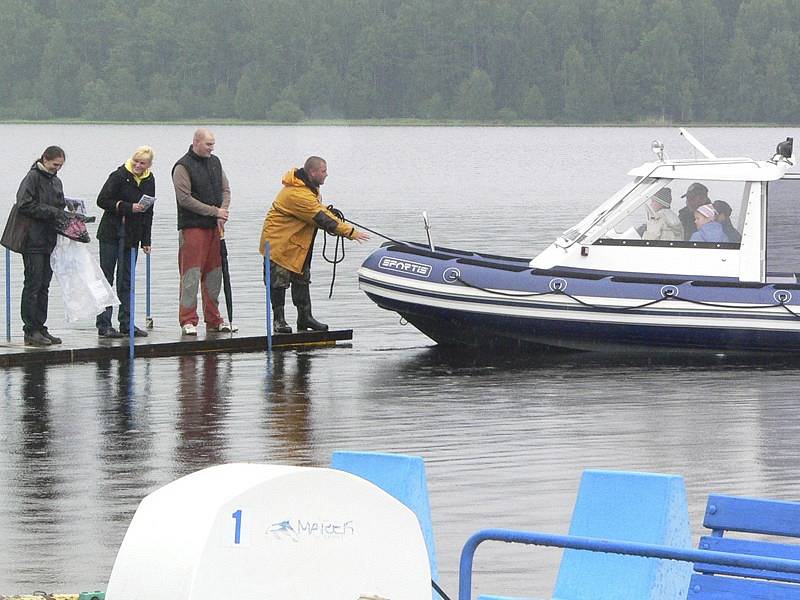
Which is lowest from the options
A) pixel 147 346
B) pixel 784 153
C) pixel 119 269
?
pixel 147 346

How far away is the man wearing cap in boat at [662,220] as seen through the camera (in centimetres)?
1794

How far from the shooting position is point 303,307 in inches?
725

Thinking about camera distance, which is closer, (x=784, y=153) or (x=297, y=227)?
(x=297, y=227)

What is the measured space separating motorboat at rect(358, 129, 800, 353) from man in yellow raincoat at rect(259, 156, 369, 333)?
0.80m

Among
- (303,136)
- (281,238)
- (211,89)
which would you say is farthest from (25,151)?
(281,238)

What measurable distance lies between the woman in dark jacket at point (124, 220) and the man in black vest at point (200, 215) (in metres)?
0.32

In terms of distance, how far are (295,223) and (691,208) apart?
13.0ft

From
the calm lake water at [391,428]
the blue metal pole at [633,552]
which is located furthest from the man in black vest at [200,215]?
the blue metal pole at [633,552]

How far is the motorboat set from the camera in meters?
17.4

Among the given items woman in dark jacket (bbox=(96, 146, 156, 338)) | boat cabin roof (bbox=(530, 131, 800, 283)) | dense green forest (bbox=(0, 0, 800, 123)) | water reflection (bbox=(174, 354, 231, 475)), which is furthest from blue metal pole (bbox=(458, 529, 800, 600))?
dense green forest (bbox=(0, 0, 800, 123))

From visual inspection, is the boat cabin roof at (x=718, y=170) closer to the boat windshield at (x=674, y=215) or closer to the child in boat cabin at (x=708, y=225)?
the boat windshield at (x=674, y=215)

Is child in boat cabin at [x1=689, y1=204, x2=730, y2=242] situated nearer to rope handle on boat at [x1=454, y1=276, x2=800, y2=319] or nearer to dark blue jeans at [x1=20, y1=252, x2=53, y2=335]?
rope handle on boat at [x1=454, y1=276, x2=800, y2=319]

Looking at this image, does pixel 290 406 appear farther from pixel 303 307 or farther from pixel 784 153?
pixel 784 153

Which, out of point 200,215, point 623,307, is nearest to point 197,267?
point 200,215
